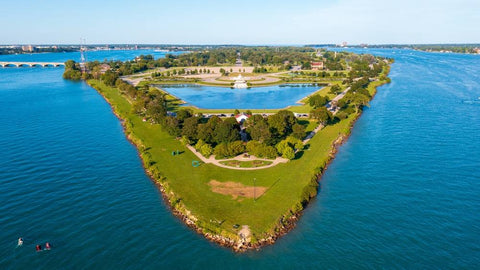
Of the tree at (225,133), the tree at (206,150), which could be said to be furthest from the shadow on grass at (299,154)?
the tree at (206,150)

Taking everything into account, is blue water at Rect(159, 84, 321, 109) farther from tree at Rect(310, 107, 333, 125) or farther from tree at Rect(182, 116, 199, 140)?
tree at Rect(182, 116, 199, 140)

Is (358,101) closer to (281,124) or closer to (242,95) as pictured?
(281,124)

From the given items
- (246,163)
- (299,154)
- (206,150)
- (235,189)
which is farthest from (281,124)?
(235,189)

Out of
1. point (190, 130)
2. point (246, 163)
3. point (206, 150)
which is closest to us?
point (246, 163)

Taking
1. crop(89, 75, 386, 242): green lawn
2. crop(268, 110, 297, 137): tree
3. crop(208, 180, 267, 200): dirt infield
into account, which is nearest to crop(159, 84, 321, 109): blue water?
crop(268, 110, 297, 137): tree

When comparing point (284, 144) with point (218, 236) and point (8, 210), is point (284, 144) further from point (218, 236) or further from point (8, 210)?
point (8, 210)

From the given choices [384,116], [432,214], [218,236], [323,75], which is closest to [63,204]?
[218,236]

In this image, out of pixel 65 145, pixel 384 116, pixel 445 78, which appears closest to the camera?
pixel 65 145

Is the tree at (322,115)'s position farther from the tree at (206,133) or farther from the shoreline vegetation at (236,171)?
the tree at (206,133)
